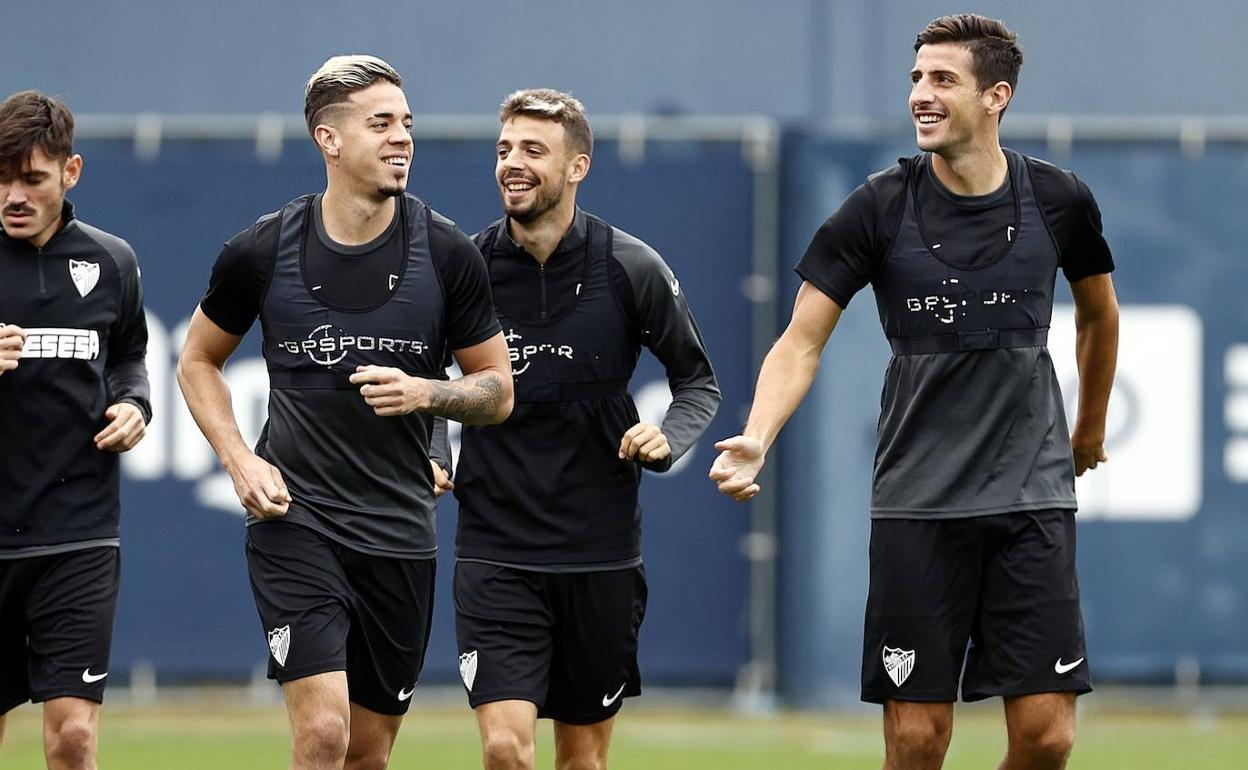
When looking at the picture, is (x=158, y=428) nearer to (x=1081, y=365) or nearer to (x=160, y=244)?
(x=160, y=244)

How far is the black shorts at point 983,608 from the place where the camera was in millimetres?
7156

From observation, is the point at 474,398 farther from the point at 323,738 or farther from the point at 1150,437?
the point at 1150,437

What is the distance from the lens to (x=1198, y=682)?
12570mm

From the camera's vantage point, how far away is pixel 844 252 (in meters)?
7.31

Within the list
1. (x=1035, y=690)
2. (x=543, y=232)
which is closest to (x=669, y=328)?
(x=543, y=232)

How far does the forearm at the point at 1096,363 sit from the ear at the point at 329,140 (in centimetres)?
245

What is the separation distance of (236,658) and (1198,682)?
17.0ft

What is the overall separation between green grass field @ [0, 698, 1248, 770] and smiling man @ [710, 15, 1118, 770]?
3.69 m

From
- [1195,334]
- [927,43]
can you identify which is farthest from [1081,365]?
[1195,334]

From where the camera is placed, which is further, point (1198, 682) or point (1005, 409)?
point (1198, 682)

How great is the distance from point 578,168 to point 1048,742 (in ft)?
8.36

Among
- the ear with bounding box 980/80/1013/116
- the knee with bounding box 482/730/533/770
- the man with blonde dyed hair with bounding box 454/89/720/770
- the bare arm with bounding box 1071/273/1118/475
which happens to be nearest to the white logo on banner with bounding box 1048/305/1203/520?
the bare arm with bounding box 1071/273/1118/475

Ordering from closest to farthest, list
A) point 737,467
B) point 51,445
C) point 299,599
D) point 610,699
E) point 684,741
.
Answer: point 737,467 → point 299,599 → point 51,445 → point 610,699 → point 684,741

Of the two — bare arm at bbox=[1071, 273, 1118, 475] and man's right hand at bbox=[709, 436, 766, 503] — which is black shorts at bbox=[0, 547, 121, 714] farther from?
bare arm at bbox=[1071, 273, 1118, 475]
